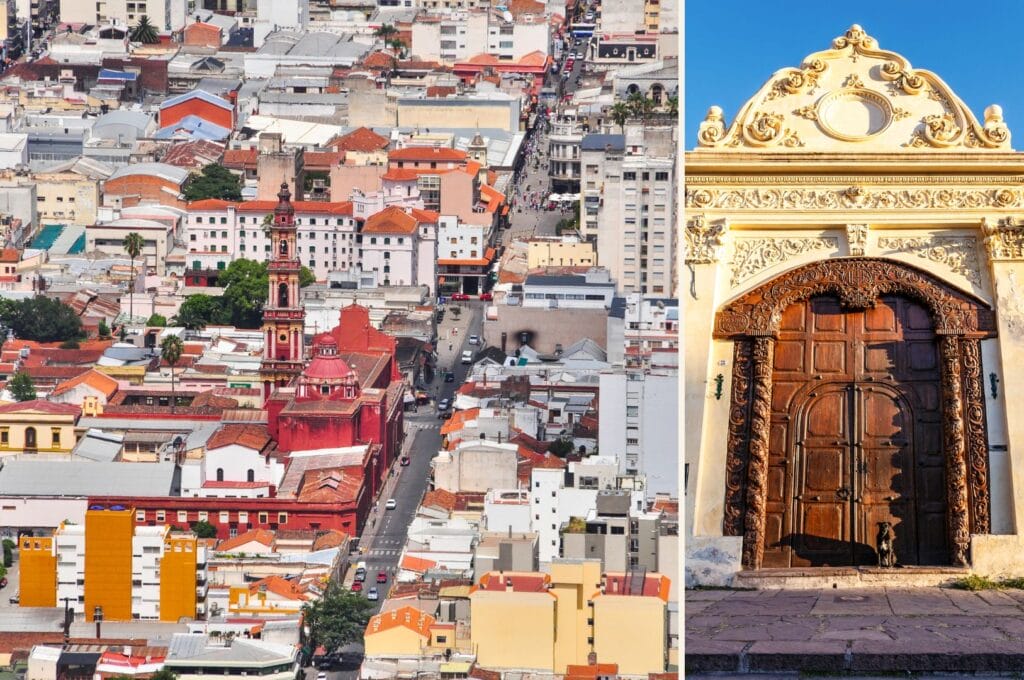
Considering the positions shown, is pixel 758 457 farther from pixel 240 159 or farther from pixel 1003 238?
pixel 240 159

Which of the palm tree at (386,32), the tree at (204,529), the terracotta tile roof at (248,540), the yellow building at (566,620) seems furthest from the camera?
the palm tree at (386,32)

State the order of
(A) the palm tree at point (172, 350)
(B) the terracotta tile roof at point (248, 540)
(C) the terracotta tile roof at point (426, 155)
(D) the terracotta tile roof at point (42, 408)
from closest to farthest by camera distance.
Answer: (B) the terracotta tile roof at point (248, 540)
(D) the terracotta tile roof at point (42, 408)
(A) the palm tree at point (172, 350)
(C) the terracotta tile roof at point (426, 155)

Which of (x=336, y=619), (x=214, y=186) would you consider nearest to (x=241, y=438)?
(x=336, y=619)

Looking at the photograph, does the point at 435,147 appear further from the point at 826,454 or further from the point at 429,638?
the point at 826,454

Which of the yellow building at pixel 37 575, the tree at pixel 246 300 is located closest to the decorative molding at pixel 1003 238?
the yellow building at pixel 37 575

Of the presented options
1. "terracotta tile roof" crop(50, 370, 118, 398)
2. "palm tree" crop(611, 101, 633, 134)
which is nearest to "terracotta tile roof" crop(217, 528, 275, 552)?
"terracotta tile roof" crop(50, 370, 118, 398)

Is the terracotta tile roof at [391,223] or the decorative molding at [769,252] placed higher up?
the terracotta tile roof at [391,223]

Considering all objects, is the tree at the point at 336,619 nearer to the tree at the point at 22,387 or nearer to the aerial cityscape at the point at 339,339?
the aerial cityscape at the point at 339,339
